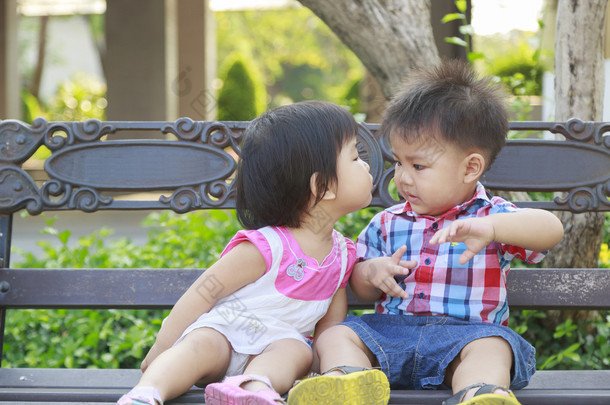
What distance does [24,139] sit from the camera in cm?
210

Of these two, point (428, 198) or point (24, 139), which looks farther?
point (24, 139)

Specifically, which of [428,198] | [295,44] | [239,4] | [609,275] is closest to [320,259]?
[428,198]

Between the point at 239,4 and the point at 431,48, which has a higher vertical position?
the point at 239,4

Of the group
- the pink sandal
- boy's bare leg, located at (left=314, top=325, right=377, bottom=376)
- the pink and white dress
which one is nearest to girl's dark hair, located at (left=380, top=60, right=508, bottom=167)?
the pink and white dress

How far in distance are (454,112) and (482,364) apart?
2.09ft

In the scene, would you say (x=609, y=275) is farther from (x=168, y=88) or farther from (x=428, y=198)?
(x=168, y=88)

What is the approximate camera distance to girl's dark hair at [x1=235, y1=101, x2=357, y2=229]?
1.74m

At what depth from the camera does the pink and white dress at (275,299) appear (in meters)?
1.72

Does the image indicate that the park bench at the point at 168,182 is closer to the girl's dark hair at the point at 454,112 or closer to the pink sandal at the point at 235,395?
the girl's dark hair at the point at 454,112

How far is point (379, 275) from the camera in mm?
1787

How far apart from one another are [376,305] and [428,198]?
1.23 ft

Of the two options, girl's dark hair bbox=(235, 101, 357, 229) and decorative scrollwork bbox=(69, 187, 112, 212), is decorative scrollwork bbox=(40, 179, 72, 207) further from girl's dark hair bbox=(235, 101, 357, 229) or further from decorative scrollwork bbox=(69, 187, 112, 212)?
girl's dark hair bbox=(235, 101, 357, 229)

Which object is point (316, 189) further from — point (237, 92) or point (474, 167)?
point (237, 92)

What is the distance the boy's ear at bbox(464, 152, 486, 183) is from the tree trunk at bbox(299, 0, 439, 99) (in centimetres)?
85
